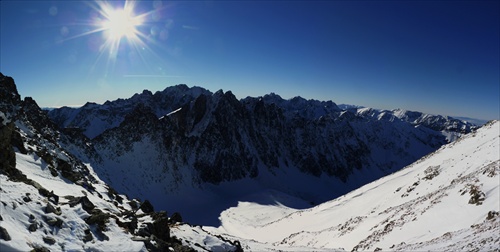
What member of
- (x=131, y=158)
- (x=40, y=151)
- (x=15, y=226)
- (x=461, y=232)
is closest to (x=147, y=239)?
(x=15, y=226)

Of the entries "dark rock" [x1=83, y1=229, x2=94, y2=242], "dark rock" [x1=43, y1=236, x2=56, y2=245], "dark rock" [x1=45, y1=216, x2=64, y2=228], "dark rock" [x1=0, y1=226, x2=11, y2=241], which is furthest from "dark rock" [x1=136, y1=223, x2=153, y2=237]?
"dark rock" [x1=0, y1=226, x2=11, y2=241]

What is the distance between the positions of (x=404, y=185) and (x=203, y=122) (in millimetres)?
116990

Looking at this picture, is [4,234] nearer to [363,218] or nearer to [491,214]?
[491,214]

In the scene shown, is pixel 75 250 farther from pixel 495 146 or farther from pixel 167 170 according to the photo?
pixel 167 170

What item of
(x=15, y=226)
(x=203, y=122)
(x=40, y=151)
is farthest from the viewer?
(x=203, y=122)

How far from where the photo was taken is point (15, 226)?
1068 centimetres

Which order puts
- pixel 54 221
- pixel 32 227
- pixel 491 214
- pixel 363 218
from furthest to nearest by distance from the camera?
1. pixel 363 218
2. pixel 491 214
3. pixel 54 221
4. pixel 32 227

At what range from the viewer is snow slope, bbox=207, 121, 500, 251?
968 inches

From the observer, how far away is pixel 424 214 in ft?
105

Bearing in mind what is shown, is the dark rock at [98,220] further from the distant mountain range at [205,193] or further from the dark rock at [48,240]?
the dark rock at [48,240]

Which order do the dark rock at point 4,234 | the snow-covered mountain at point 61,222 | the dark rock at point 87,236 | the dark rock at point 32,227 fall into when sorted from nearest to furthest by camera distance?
the dark rock at point 4,234 → the snow-covered mountain at point 61,222 → the dark rock at point 32,227 → the dark rock at point 87,236

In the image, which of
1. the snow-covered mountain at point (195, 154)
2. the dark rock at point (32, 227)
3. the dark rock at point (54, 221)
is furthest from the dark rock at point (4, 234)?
the snow-covered mountain at point (195, 154)

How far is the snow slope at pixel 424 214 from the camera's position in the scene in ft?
80.7

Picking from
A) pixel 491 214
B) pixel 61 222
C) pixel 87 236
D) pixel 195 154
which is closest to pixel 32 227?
pixel 61 222
